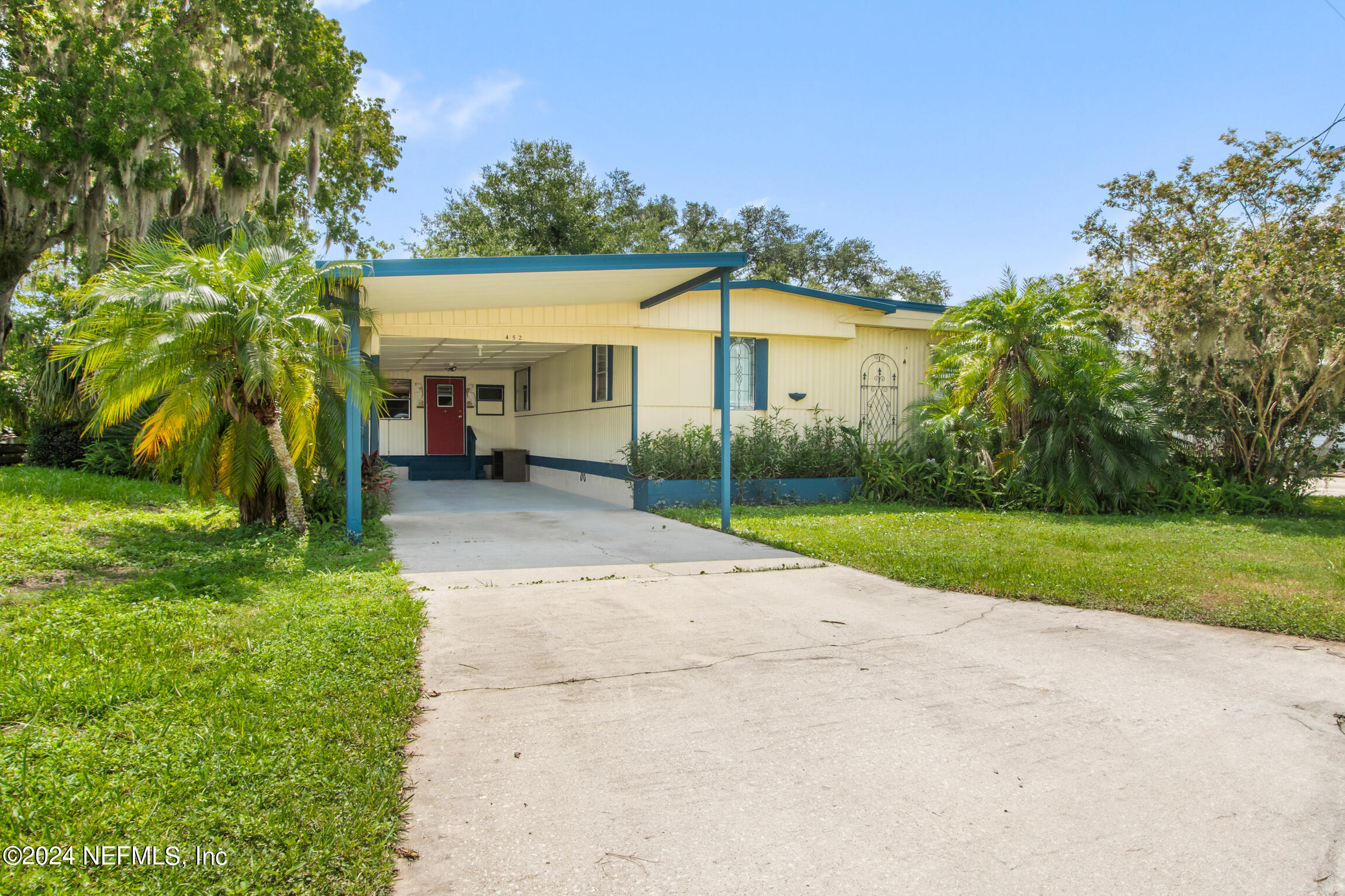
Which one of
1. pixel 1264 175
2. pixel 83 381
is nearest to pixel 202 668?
pixel 83 381

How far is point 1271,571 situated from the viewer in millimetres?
6941

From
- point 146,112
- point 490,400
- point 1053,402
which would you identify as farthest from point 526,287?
point 490,400

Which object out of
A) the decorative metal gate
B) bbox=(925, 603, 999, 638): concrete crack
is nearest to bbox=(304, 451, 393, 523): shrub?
bbox=(925, 603, 999, 638): concrete crack

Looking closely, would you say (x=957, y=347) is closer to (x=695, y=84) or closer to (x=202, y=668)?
(x=695, y=84)

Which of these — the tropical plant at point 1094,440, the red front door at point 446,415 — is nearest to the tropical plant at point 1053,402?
the tropical plant at point 1094,440

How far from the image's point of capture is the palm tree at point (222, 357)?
6.24 metres

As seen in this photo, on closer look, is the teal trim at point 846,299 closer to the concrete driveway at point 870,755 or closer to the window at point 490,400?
the concrete driveway at point 870,755

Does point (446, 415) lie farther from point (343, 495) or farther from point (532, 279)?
point (532, 279)

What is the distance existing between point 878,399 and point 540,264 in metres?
7.11

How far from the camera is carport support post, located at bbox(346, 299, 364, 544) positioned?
26.0 feet

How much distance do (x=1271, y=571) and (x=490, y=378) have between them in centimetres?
1498

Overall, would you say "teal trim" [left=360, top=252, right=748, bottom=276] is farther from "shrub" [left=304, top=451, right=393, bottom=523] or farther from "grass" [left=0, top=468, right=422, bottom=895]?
"grass" [left=0, top=468, right=422, bottom=895]

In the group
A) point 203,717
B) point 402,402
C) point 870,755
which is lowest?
point 870,755

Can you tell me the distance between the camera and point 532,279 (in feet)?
28.7
